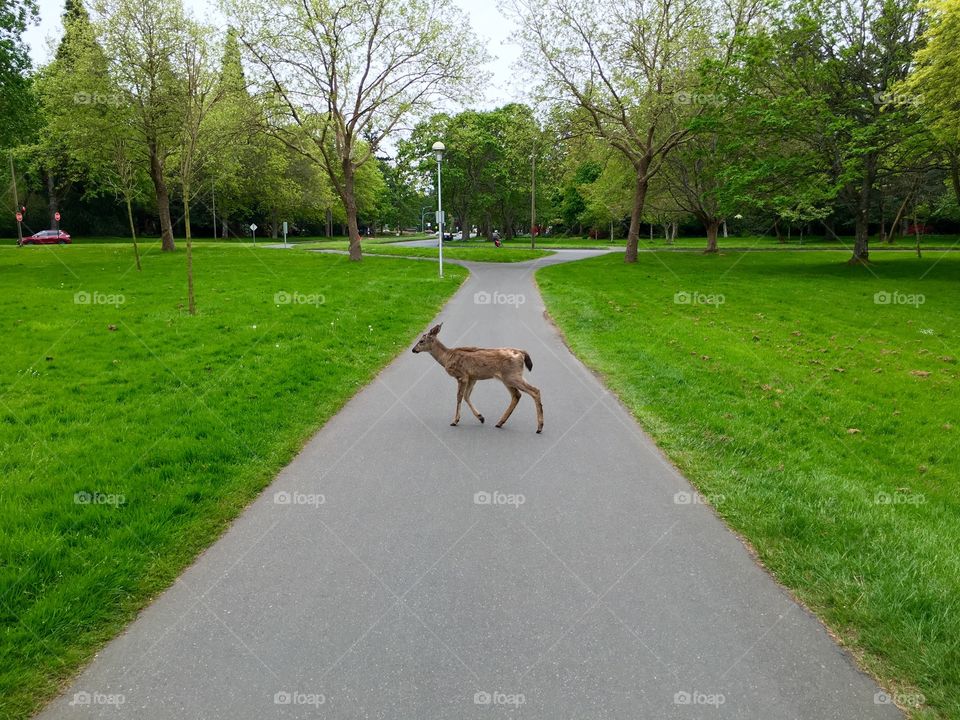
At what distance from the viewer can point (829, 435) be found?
7.58m

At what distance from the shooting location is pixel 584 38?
98.8 ft

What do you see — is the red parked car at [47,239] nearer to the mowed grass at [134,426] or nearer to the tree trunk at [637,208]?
the mowed grass at [134,426]

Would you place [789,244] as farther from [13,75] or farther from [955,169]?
[13,75]

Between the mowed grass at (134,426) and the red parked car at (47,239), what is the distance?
4017cm

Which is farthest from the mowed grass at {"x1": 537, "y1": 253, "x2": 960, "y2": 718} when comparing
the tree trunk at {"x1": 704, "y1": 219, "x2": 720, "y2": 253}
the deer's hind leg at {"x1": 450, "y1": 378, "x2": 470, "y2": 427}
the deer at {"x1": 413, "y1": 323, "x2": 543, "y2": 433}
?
the tree trunk at {"x1": 704, "y1": 219, "x2": 720, "y2": 253}

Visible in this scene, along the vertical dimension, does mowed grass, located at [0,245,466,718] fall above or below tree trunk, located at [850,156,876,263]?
below

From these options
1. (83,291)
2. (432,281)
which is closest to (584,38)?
(432,281)

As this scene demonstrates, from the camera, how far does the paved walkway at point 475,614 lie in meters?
3.05

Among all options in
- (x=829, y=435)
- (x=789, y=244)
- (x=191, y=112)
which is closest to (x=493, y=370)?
(x=829, y=435)

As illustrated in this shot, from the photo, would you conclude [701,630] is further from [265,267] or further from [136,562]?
[265,267]

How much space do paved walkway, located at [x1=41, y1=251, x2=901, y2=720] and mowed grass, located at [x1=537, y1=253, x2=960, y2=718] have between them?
13.7 inches

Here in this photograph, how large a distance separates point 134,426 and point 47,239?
185ft

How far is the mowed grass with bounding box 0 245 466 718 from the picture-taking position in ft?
12.4

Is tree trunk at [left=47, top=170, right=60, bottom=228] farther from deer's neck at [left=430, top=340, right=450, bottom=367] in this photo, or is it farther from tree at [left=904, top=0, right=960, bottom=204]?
tree at [left=904, top=0, right=960, bottom=204]
